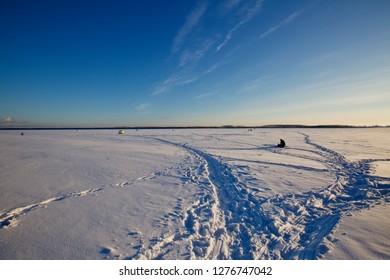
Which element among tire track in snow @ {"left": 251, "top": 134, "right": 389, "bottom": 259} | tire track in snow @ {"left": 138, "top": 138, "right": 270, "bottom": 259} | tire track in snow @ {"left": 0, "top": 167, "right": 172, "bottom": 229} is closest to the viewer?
tire track in snow @ {"left": 138, "top": 138, "right": 270, "bottom": 259}

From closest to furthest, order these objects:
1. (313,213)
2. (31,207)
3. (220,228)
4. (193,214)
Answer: (220,228), (193,214), (313,213), (31,207)

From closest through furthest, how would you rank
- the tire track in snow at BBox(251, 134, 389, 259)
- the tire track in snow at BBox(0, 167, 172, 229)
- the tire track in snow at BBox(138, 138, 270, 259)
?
the tire track in snow at BBox(138, 138, 270, 259) → the tire track in snow at BBox(251, 134, 389, 259) → the tire track in snow at BBox(0, 167, 172, 229)

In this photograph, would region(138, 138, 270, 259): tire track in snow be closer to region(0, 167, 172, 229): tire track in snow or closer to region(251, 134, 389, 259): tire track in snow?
region(251, 134, 389, 259): tire track in snow

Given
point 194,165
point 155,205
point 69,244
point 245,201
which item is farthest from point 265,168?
point 69,244

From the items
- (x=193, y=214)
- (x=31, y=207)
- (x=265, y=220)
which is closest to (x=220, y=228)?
(x=193, y=214)

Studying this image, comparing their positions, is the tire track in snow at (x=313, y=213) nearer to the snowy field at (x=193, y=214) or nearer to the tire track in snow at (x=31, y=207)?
the snowy field at (x=193, y=214)

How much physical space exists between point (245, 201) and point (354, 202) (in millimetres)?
3062

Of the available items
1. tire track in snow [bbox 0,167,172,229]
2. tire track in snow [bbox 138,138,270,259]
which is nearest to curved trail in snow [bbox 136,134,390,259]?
tire track in snow [bbox 138,138,270,259]

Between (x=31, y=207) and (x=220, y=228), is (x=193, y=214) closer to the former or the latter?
(x=220, y=228)

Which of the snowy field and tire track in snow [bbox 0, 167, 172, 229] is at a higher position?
tire track in snow [bbox 0, 167, 172, 229]

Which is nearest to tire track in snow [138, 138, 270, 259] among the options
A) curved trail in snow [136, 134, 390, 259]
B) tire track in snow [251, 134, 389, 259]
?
curved trail in snow [136, 134, 390, 259]

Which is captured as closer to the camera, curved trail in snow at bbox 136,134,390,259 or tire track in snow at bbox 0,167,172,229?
curved trail in snow at bbox 136,134,390,259

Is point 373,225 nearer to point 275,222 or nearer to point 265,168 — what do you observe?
point 275,222

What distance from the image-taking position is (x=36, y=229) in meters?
4.16
